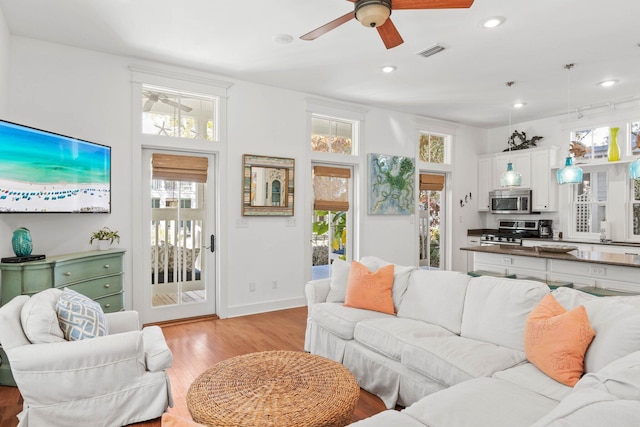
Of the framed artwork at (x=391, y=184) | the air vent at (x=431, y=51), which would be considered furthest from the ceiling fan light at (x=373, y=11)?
the framed artwork at (x=391, y=184)

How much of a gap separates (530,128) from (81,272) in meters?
7.00

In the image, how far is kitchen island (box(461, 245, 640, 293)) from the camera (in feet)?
10.9

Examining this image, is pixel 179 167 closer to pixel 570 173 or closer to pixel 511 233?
pixel 570 173

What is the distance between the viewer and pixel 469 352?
7.13ft

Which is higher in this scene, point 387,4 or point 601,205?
point 387,4

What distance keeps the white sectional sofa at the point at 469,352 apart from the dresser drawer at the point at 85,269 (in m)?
1.88

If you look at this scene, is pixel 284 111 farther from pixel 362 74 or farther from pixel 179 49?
pixel 179 49

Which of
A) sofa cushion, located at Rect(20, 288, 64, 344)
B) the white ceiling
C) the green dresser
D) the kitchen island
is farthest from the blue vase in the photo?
the kitchen island

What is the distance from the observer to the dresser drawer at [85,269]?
304 cm

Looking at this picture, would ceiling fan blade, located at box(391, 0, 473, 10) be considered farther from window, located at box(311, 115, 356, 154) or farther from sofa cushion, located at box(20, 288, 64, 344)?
window, located at box(311, 115, 356, 154)

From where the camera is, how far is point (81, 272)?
3262 millimetres

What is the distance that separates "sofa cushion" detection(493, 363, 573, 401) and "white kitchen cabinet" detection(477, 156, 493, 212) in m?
5.46

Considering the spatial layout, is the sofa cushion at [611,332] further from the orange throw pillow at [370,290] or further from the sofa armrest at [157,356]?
the sofa armrest at [157,356]

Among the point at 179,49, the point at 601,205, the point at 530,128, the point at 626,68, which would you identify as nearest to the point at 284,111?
the point at 179,49
